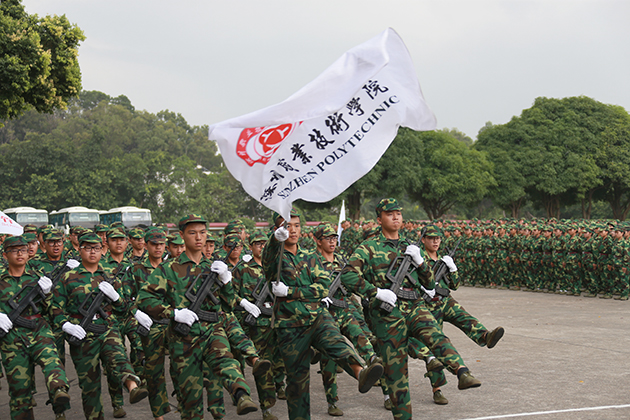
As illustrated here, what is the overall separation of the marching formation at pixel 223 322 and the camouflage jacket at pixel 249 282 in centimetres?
1

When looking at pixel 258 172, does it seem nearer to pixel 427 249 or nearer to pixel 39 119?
pixel 427 249

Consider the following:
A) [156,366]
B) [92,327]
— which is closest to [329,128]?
[156,366]

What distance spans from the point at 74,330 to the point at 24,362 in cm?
53

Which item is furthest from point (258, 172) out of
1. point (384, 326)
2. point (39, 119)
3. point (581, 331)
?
point (39, 119)

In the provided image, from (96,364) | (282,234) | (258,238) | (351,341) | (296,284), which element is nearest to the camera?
(282,234)

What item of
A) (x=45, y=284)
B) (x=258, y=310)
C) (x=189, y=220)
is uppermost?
(x=189, y=220)

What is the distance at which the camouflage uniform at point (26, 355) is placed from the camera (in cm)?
620

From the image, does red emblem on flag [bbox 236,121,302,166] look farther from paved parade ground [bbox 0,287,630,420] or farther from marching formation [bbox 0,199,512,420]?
paved parade ground [bbox 0,287,630,420]

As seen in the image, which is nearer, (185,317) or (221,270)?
(185,317)

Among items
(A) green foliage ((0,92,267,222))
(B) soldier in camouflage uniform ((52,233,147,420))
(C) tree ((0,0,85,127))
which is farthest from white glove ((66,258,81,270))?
(A) green foliage ((0,92,267,222))

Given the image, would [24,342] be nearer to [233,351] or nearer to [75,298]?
[75,298]

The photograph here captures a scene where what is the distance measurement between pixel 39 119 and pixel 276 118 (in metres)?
82.3

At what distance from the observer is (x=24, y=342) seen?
643 cm

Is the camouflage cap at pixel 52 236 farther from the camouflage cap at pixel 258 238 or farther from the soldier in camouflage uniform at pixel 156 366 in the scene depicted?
the soldier in camouflage uniform at pixel 156 366
